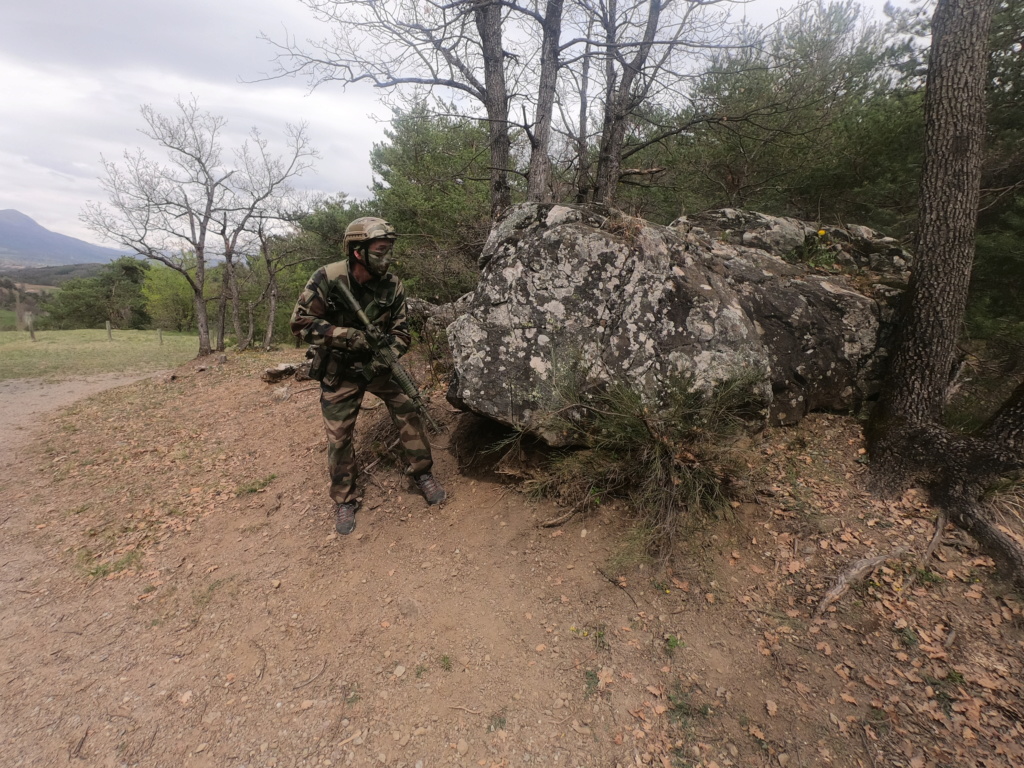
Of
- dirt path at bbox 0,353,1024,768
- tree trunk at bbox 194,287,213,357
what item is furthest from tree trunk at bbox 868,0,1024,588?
tree trunk at bbox 194,287,213,357

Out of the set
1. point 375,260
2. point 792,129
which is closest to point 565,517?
point 375,260

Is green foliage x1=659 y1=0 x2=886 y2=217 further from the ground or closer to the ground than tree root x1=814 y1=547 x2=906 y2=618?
further from the ground

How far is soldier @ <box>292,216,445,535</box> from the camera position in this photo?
3541mm

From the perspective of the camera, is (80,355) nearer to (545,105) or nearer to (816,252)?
(545,105)

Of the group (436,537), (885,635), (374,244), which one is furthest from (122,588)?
(885,635)

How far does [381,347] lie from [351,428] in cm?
77

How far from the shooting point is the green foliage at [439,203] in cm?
764

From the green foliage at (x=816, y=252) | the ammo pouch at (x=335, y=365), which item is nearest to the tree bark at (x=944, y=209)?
the green foliage at (x=816, y=252)

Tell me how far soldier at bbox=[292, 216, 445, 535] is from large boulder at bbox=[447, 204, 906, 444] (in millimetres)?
572

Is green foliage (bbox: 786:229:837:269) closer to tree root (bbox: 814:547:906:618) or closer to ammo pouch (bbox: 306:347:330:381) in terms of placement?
tree root (bbox: 814:547:906:618)

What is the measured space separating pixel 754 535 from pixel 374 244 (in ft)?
11.4

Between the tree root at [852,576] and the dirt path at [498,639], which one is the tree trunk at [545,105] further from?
the tree root at [852,576]

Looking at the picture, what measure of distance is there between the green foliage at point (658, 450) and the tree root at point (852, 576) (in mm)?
744

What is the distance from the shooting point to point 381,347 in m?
3.72
